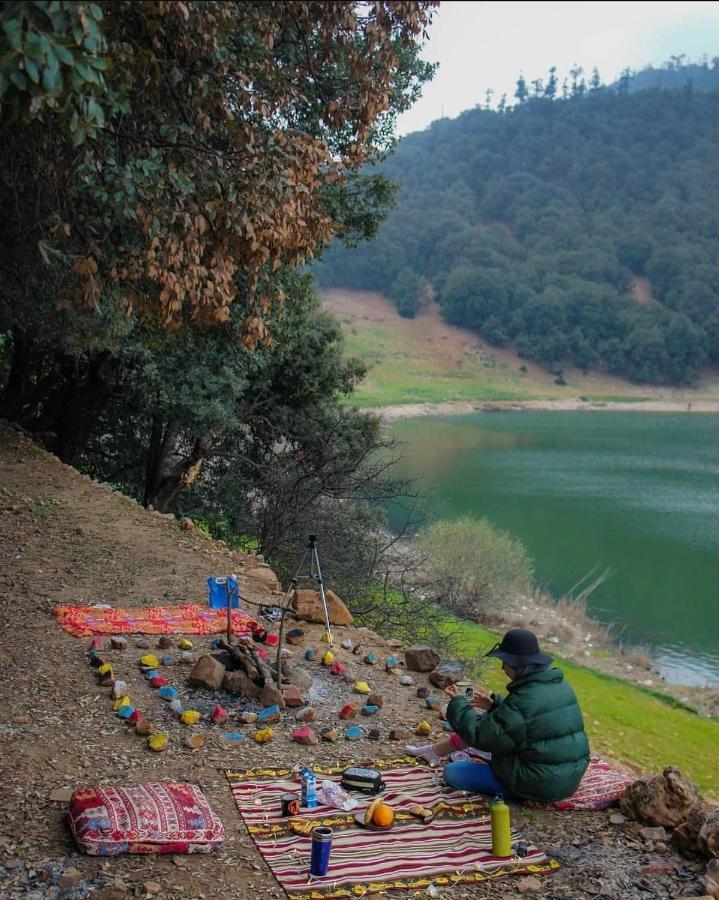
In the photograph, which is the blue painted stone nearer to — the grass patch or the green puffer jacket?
the green puffer jacket

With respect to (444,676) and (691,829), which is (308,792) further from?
(444,676)

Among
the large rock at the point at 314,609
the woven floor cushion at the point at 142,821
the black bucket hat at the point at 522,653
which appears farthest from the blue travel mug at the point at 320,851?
the large rock at the point at 314,609

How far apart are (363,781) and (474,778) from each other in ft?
2.04

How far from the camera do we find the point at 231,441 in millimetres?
17094

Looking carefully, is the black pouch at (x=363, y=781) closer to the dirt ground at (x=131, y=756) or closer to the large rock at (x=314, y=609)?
the dirt ground at (x=131, y=756)

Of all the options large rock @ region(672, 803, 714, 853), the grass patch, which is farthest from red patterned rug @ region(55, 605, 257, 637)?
the grass patch

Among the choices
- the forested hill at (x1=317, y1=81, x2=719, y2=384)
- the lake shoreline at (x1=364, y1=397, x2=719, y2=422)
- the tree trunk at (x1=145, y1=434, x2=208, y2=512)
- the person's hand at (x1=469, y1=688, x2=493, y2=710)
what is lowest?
the lake shoreline at (x1=364, y1=397, x2=719, y2=422)

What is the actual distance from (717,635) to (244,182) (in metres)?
20.9

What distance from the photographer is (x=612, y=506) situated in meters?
36.0

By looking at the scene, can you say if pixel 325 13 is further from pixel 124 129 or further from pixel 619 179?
pixel 619 179

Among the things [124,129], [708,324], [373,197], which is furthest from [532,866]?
[708,324]

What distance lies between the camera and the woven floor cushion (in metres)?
3.98

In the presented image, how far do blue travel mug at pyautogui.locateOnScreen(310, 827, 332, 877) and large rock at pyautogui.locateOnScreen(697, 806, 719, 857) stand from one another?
6.09ft

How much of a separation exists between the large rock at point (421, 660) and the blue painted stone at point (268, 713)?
1.64 metres
